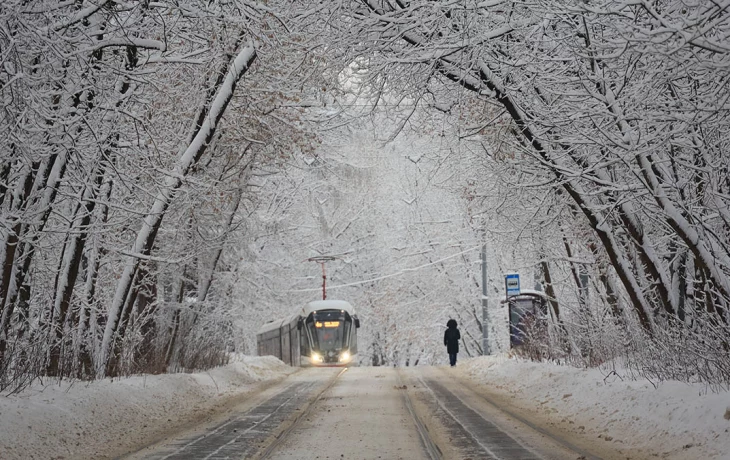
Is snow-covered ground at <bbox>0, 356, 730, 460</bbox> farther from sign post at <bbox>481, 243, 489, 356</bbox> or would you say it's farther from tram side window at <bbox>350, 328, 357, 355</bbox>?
tram side window at <bbox>350, 328, 357, 355</bbox>

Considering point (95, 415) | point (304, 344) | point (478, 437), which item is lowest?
point (478, 437)

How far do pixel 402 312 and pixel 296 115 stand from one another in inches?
1212

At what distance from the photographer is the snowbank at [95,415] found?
995 centimetres

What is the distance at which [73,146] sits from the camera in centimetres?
1044

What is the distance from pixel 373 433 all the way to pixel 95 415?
3.77 meters

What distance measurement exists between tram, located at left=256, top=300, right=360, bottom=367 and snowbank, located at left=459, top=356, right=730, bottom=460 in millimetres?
24463

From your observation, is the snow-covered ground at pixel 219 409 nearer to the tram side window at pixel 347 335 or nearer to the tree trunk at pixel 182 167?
the tree trunk at pixel 182 167

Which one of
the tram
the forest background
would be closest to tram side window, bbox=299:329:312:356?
the tram

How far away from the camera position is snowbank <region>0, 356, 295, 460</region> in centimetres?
995

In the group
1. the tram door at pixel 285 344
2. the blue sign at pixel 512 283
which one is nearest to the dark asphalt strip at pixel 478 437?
the blue sign at pixel 512 283

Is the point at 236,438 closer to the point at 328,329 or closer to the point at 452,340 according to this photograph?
the point at 452,340

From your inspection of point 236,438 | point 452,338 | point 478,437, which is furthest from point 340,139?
point 478,437

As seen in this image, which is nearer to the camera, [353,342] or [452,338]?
[452,338]

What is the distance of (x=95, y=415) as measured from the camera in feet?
40.2
